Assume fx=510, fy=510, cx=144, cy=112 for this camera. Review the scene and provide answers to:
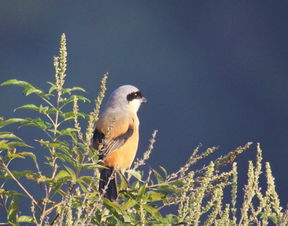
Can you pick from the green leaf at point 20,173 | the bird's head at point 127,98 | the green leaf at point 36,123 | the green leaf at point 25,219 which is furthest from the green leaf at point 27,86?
the bird's head at point 127,98

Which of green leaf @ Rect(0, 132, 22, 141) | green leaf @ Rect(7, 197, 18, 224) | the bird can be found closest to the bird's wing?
the bird

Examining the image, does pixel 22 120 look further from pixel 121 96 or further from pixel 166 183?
pixel 121 96

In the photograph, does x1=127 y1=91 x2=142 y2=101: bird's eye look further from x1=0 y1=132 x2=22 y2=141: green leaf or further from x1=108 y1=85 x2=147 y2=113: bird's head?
x1=0 y1=132 x2=22 y2=141: green leaf

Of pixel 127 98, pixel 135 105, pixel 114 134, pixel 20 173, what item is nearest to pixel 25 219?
pixel 20 173

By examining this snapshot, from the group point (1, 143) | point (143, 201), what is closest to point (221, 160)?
point (143, 201)

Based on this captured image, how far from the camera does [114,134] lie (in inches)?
112

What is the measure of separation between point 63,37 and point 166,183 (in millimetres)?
612

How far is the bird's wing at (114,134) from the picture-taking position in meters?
2.73

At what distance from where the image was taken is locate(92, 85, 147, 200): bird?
2744mm

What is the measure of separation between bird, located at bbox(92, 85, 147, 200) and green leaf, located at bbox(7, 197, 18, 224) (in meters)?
0.75

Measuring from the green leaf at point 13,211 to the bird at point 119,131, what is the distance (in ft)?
2.45

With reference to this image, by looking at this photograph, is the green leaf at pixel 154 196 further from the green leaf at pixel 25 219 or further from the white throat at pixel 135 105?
the white throat at pixel 135 105

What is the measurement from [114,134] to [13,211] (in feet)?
3.89

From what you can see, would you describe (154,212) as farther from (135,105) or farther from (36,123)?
(135,105)
